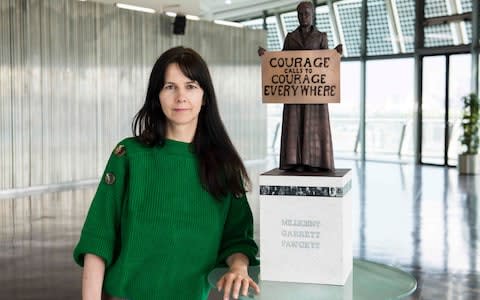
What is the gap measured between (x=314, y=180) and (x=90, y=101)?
1103 centimetres

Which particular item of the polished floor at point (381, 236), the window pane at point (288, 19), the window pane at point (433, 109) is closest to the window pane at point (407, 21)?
the window pane at point (433, 109)

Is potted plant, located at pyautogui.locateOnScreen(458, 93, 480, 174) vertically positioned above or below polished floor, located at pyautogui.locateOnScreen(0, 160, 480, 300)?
above

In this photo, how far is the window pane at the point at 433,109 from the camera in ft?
52.7

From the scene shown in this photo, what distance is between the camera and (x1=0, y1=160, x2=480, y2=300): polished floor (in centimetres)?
517

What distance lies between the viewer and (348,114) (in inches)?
752

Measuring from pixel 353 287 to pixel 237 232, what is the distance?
356mm

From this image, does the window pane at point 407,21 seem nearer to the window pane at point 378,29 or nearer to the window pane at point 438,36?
the window pane at point 378,29

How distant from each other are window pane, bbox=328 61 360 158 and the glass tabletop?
16370 mm

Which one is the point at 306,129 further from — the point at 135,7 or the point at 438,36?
the point at 438,36

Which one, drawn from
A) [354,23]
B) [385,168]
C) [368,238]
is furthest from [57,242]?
[354,23]

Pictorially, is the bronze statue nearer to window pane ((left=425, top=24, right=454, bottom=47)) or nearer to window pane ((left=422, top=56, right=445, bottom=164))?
window pane ((left=425, top=24, right=454, bottom=47))

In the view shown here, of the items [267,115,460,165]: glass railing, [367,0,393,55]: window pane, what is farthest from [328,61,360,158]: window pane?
[367,0,393,55]: window pane

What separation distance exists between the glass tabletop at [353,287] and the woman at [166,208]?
0.08m

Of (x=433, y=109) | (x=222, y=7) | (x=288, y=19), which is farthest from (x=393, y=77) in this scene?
(x=222, y=7)
